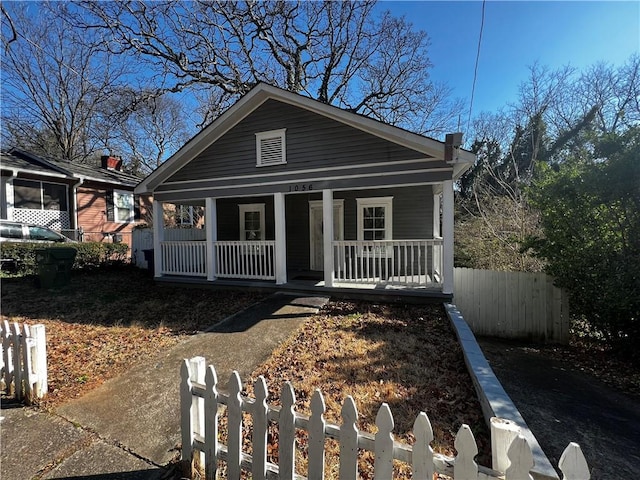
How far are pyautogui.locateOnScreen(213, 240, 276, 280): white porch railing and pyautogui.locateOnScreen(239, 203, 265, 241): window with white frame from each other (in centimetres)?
240

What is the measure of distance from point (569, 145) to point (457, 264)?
1493cm

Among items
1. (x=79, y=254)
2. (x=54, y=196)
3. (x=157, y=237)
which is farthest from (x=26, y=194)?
(x=157, y=237)

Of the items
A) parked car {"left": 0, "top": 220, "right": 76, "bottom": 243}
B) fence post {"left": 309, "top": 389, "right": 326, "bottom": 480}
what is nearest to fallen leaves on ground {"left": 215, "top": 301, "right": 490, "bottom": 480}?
fence post {"left": 309, "top": 389, "right": 326, "bottom": 480}

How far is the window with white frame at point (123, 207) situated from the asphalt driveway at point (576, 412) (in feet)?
63.7

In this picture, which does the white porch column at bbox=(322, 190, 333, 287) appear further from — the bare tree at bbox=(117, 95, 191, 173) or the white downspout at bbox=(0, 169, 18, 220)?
the bare tree at bbox=(117, 95, 191, 173)

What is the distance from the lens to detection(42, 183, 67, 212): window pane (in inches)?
591

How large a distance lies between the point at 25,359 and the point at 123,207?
57.2 feet

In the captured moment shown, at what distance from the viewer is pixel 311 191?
809 centimetres

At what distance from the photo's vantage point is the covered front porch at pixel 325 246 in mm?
7680

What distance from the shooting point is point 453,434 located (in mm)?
2775

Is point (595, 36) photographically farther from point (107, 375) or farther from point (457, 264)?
point (107, 375)

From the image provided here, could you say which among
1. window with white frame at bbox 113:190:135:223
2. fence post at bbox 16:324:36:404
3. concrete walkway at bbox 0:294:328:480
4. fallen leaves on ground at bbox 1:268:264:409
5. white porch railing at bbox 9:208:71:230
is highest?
window with white frame at bbox 113:190:135:223

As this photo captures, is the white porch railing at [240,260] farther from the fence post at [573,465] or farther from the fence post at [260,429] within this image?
the fence post at [573,465]

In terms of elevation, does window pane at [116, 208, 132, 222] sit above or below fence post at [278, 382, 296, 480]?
above
